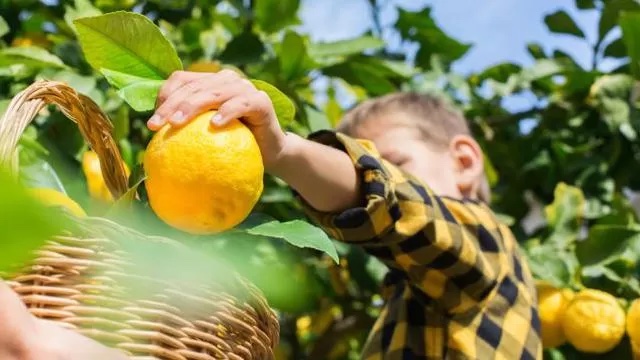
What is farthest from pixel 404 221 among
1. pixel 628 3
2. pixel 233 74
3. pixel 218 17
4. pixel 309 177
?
pixel 628 3

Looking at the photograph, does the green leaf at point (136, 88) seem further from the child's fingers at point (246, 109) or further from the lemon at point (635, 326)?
the lemon at point (635, 326)

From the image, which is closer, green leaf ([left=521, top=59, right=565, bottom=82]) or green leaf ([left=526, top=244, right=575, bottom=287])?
green leaf ([left=526, top=244, right=575, bottom=287])

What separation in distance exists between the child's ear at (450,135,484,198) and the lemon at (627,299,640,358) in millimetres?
240

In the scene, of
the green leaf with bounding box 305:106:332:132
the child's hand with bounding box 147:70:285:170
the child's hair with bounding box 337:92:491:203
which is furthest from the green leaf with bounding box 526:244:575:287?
the child's hand with bounding box 147:70:285:170

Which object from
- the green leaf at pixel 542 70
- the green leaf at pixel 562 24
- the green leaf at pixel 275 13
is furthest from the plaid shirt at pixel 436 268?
the green leaf at pixel 562 24

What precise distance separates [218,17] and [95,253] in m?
0.92

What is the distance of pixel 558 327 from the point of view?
3.94 feet

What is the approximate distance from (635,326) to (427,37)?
23.8 inches

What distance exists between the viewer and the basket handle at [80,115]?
53cm

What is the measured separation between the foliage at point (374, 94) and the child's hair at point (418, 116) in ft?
0.17

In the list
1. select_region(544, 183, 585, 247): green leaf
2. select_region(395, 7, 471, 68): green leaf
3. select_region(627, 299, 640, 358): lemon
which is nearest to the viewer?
select_region(627, 299, 640, 358): lemon

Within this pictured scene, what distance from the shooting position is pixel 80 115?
62cm

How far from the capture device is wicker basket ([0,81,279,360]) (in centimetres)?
46

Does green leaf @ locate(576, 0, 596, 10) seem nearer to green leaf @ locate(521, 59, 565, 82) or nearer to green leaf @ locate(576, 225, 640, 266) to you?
green leaf @ locate(521, 59, 565, 82)
